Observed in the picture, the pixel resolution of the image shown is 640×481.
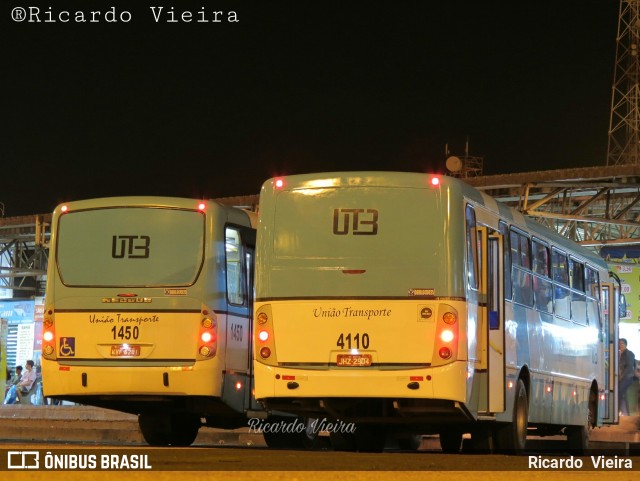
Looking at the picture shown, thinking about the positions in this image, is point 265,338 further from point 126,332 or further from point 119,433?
point 119,433

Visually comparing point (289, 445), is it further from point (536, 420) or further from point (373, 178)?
point (373, 178)

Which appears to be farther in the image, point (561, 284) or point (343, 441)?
point (561, 284)

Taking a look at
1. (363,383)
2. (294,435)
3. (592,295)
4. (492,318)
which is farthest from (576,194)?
(363,383)

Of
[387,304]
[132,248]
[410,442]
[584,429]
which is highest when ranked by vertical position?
[132,248]

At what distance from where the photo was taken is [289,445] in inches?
794

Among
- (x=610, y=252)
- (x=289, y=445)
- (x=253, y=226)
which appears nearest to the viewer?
(x=253, y=226)

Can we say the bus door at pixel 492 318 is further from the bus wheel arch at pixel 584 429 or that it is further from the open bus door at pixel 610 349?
the open bus door at pixel 610 349

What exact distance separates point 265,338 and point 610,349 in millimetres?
9097

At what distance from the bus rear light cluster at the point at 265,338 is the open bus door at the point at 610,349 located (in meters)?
8.15

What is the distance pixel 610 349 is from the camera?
75.1 feet

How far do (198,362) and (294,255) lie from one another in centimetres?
257

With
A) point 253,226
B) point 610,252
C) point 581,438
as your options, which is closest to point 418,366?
point 253,226

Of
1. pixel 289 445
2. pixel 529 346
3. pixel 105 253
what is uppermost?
pixel 105 253

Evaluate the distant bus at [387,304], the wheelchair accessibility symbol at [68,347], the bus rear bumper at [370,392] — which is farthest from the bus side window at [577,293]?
the wheelchair accessibility symbol at [68,347]
